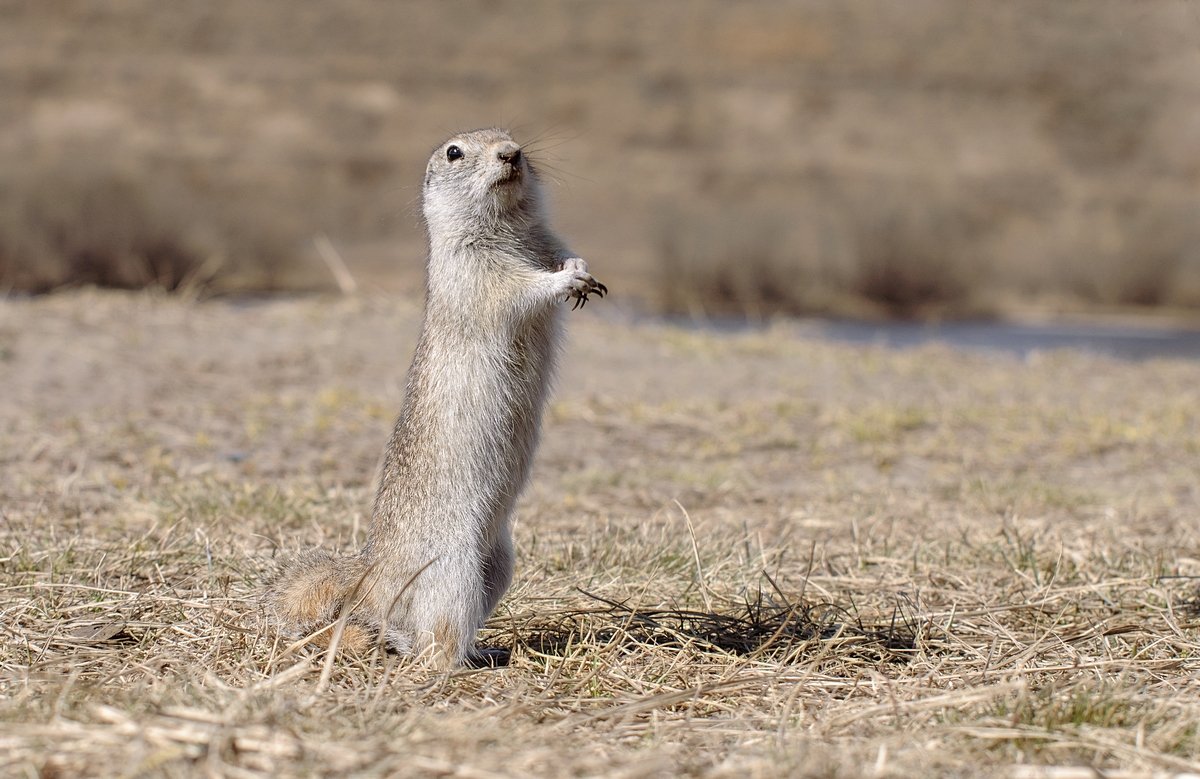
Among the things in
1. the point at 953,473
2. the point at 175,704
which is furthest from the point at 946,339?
the point at 175,704

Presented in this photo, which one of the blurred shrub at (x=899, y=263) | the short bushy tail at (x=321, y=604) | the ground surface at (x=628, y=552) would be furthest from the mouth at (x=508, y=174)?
the blurred shrub at (x=899, y=263)

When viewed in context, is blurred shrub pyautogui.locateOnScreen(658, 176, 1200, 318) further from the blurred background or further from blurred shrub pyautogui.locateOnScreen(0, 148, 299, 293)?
blurred shrub pyautogui.locateOnScreen(0, 148, 299, 293)

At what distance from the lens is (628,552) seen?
500 cm

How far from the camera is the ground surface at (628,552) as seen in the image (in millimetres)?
3049

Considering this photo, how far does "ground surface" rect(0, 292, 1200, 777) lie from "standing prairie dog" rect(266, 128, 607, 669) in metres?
0.17

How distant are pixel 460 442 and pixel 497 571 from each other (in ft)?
1.41

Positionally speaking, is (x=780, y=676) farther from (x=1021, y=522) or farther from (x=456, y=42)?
(x=456, y=42)

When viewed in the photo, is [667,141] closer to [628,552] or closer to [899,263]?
[899,263]

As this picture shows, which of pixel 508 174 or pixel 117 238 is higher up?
pixel 508 174

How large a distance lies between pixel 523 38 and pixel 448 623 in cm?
3905

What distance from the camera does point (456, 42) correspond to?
134ft

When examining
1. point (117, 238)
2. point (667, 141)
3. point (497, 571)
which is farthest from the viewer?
point (667, 141)

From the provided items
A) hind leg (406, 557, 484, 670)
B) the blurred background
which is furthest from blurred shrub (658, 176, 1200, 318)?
hind leg (406, 557, 484, 670)

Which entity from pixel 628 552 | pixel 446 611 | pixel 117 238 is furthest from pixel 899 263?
pixel 446 611
